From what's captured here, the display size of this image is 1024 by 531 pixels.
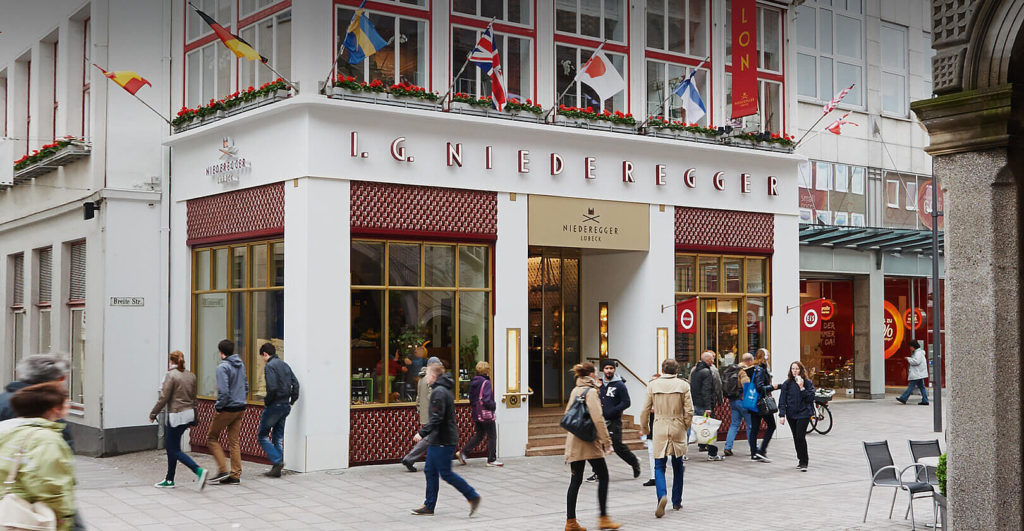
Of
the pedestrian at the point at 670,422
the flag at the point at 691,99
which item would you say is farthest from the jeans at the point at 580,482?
the flag at the point at 691,99

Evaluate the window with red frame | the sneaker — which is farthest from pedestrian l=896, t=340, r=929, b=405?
the sneaker

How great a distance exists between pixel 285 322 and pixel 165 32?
21.0 feet

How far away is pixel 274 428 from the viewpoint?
15586mm

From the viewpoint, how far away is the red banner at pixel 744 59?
65.0 feet

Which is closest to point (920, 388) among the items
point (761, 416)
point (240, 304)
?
point (761, 416)

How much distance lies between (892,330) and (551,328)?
1571 cm

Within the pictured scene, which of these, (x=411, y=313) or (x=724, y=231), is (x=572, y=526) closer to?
(x=411, y=313)

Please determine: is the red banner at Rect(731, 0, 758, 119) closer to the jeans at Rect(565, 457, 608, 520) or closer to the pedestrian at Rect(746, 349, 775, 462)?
the pedestrian at Rect(746, 349, 775, 462)

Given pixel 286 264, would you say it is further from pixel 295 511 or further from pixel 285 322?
pixel 295 511

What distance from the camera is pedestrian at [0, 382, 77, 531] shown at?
5.66 meters

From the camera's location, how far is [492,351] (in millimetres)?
17875

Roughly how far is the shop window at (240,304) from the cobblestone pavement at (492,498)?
166cm

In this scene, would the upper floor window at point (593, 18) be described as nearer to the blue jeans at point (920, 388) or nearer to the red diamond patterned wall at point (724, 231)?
the red diamond patterned wall at point (724, 231)

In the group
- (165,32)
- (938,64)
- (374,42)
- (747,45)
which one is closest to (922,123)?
(938,64)
